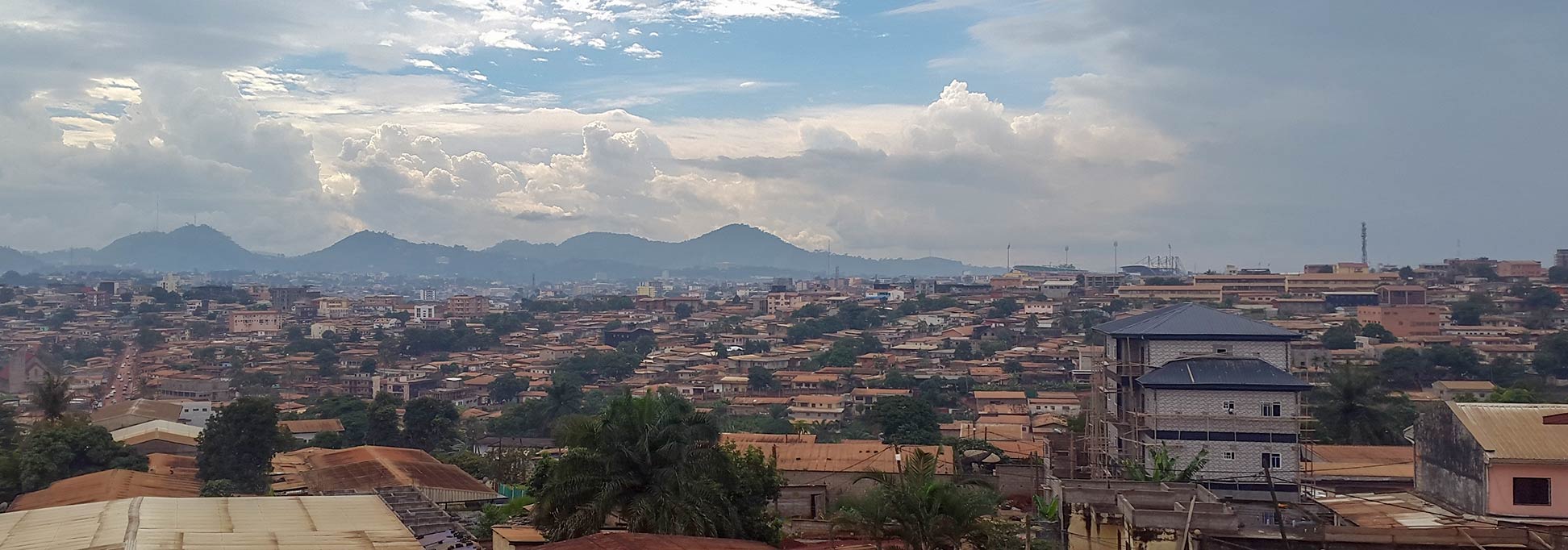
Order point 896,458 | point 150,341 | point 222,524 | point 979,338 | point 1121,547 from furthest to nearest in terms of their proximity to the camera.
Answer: point 150,341
point 979,338
point 896,458
point 222,524
point 1121,547

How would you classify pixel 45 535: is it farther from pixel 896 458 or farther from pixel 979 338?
pixel 979 338

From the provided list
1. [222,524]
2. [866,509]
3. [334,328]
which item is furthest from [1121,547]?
[334,328]

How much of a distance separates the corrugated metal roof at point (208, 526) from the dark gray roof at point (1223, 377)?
37.6ft

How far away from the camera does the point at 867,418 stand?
46219mm

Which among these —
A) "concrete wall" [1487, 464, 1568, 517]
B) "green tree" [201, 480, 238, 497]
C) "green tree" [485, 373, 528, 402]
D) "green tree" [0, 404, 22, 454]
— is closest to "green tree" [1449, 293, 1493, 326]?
"green tree" [485, 373, 528, 402]

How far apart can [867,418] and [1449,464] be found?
32060mm

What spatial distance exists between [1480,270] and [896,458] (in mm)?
88483

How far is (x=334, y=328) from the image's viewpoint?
9519 centimetres

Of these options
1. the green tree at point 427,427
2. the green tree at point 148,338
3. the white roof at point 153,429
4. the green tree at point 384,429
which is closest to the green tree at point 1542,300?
the green tree at point 427,427

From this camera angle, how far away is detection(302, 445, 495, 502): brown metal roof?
2348 cm

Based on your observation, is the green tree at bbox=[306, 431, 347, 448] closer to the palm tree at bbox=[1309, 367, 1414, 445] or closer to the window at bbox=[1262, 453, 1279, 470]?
the window at bbox=[1262, 453, 1279, 470]

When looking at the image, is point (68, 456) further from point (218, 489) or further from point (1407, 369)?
point (1407, 369)

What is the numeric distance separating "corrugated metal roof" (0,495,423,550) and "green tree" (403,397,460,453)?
80.7 feet

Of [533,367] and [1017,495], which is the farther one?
[533,367]
